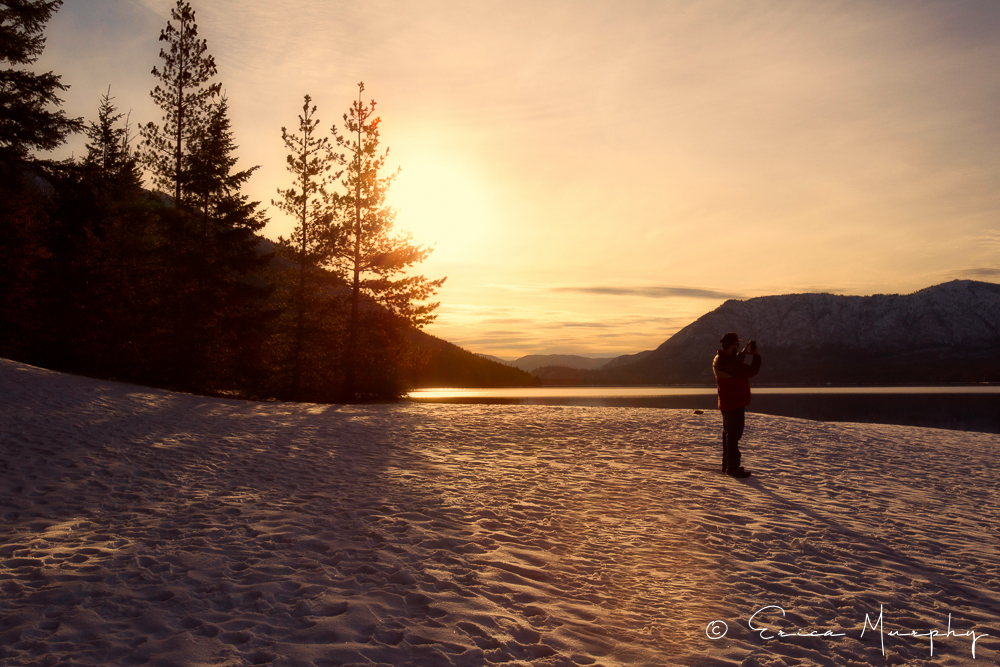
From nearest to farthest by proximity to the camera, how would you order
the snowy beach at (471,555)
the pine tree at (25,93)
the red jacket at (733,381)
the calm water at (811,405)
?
the snowy beach at (471,555)
the red jacket at (733,381)
the pine tree at (25,93)
the calm water at (811,405)

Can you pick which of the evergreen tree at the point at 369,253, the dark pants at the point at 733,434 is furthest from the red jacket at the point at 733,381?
the evergreen tree at the point at 369,253

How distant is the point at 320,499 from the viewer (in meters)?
8.05

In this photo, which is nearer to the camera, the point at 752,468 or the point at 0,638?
the point at 0,638

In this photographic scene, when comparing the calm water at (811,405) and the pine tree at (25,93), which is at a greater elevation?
the pine tree at (25,93)

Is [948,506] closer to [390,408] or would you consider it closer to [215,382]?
[390,408]

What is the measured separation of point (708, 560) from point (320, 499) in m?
5.59

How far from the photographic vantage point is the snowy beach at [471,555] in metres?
3.95

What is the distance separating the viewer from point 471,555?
19.1 feet

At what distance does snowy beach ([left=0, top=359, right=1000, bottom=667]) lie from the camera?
395cm

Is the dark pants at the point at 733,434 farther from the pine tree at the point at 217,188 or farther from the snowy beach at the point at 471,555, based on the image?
the pine tree at the point at 217,188

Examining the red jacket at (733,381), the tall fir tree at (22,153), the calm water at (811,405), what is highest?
the tall fir tree at (22,153)

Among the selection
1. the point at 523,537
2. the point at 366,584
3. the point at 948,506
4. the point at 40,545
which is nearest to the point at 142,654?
the point at 366,584

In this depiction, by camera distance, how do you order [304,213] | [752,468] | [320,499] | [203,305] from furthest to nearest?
[304,213], [203,305], [752,468], [320,499]
